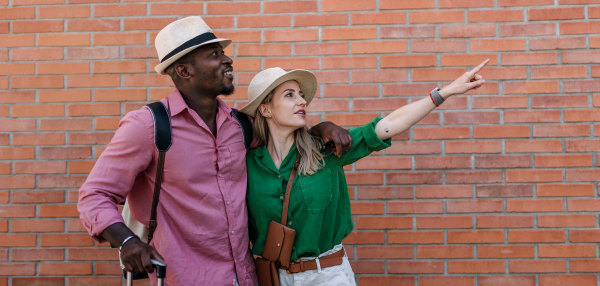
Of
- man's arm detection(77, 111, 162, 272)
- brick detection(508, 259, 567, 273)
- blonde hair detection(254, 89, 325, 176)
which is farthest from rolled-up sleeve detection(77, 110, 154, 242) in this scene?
brick detection(508, 259, 567, 273)

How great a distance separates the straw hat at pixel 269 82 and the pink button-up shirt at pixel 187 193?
328 millimetres

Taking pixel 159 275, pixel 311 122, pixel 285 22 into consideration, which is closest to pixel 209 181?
pixel 159 275

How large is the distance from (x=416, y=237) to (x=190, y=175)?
5.33 feet

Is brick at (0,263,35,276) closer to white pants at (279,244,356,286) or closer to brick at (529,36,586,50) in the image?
white pants at (279,244,356,286)

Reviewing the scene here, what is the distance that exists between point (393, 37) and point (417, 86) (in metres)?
0.37

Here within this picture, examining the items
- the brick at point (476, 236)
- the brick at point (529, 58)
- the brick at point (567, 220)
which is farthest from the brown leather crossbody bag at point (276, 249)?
the brick at point (567, 220)

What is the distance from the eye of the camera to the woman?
89.8 inches

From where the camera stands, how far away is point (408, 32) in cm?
298

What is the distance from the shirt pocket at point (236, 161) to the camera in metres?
2.30

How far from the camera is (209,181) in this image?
2225mm

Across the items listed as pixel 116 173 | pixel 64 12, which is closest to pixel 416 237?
pixel 116 173

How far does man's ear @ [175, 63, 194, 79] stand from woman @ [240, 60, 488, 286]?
0.37 m

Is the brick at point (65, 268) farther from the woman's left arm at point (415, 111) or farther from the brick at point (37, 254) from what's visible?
the woman's left arm at point (415, 111)

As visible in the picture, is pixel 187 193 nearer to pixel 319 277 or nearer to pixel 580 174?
pixel 319 277
